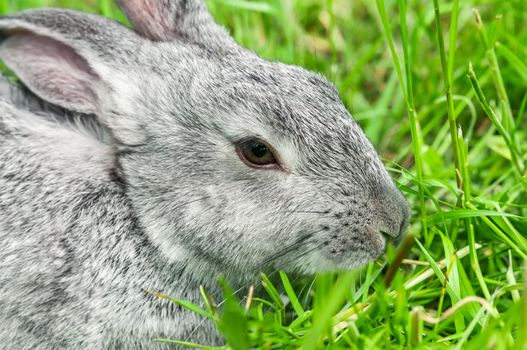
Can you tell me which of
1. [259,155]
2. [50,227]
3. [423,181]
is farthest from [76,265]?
[423,181]

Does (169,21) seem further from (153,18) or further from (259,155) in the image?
(259,155)

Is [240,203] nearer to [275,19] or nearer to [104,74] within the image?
[104,74]

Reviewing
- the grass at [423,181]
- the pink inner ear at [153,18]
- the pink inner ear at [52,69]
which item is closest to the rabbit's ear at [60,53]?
the pink inner ear at [52,69]

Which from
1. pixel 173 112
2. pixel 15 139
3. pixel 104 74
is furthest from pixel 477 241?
pixel 15 139

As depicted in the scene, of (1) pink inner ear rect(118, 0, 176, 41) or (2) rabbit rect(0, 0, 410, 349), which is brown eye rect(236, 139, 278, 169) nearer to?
(2) rabbit rect(0, 0, 410, 349)

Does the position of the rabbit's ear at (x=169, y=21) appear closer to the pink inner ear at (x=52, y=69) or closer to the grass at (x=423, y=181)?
the pink inner ear at (x=52, y=69)

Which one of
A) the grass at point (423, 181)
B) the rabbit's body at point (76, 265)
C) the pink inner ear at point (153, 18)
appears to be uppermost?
the pink inner ear at point (153, 18)
